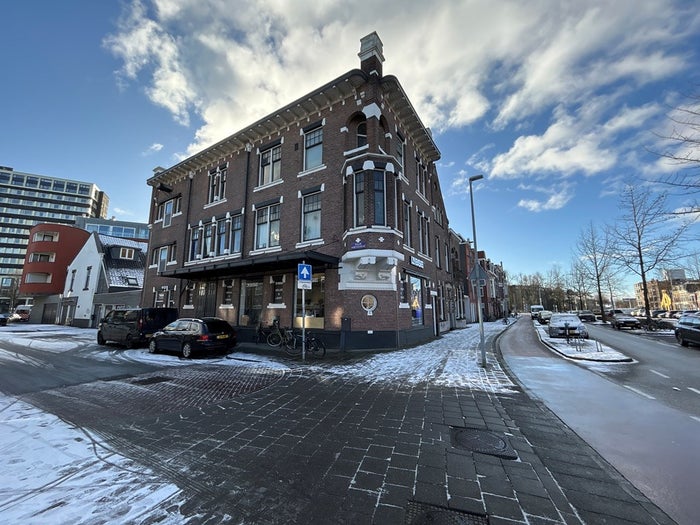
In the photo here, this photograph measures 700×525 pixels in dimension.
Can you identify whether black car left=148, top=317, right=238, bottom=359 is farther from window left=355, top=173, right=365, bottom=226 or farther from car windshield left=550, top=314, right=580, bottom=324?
car windshield left=550, top=314, right=580, bottom=324

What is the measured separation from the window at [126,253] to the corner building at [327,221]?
17.9 m

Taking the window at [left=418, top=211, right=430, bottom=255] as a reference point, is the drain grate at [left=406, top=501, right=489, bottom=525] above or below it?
below

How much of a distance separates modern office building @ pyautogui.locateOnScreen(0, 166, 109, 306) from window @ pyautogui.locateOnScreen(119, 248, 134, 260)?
7177 cm

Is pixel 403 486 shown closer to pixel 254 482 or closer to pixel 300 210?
pixel 254 482

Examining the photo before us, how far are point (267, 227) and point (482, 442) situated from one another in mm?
15313

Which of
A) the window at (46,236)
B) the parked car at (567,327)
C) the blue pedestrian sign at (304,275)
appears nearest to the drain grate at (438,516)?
the blue pedestrian sign at (304,275)

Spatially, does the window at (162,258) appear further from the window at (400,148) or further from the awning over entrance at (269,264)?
the window at (400,148)

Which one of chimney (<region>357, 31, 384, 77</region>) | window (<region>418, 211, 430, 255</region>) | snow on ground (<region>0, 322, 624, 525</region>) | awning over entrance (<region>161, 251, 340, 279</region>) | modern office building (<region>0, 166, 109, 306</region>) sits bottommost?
snow on ground (<region>0, 322, 624, 525</region>)

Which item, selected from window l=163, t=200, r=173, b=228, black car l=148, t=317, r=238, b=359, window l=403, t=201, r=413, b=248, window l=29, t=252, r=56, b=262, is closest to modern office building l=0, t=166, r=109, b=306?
window l=29, t=252, r=56, b=262

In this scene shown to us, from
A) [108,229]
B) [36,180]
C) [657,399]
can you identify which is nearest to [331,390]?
[657,399]

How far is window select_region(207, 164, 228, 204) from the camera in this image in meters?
20.6

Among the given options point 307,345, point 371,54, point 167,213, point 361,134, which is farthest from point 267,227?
point 167,213

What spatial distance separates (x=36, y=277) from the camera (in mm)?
41875

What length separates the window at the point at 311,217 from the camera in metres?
15.5
